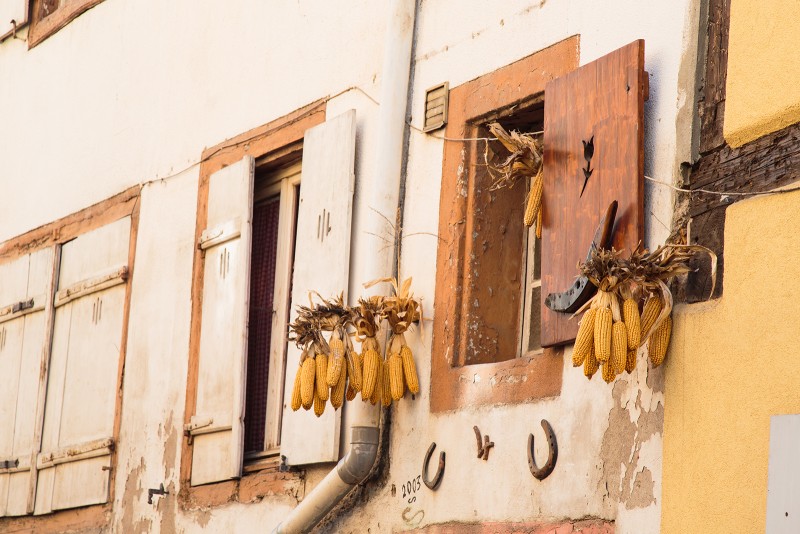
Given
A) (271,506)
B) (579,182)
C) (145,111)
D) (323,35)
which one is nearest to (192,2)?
(145,111)

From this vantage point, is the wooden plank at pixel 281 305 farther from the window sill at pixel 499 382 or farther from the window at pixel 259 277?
the window sill at pixel 499 382

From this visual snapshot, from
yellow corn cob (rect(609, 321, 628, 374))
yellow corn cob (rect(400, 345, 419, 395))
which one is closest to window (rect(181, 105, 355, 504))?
yellow corn cob (rect(400, 345, 419, 395))

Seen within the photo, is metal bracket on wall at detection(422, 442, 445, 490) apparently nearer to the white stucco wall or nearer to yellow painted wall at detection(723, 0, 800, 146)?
the white stucco wall

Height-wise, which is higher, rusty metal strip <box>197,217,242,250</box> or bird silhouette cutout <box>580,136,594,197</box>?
rusty metal strip <box>197,217,242,250</box>

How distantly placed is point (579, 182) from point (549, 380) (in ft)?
2.59

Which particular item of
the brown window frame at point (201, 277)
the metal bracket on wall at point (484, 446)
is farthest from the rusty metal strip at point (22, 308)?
the metal bracket on wall at point (484, 446)

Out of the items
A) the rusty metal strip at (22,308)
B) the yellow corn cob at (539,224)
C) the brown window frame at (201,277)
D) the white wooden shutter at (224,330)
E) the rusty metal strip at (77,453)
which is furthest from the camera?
the rusty metal strip at (22,308)

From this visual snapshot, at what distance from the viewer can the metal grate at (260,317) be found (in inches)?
307

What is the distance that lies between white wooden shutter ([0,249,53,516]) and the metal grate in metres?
1.97

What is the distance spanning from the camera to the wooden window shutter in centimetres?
560

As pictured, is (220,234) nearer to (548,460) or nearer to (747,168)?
(548,460)

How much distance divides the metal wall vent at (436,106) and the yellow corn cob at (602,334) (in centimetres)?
195

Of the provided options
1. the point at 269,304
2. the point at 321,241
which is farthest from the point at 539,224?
the point at 269,304

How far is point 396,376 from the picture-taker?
648cm
